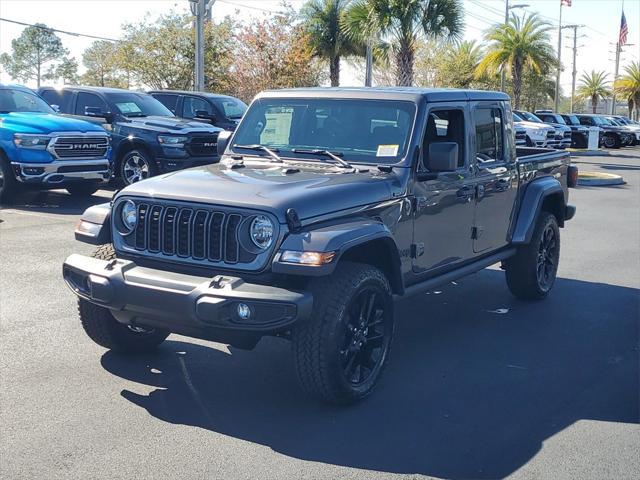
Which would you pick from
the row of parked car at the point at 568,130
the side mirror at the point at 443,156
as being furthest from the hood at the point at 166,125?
the row of parked car at the point at 568,130

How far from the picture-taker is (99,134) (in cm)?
1373

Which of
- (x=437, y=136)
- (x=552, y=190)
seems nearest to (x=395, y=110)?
(x=437, y=136)

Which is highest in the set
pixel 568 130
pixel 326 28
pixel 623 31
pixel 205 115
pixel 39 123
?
pixel 623 31

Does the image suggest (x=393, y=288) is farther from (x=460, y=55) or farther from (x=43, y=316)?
(x=460, y=55)

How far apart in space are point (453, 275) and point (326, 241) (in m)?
1.97

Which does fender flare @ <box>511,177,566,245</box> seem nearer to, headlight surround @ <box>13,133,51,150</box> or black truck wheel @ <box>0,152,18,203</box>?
headlight surround @ <box>13,133,51,150</box>

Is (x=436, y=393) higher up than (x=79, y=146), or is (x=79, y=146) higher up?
(x=79, y=146)

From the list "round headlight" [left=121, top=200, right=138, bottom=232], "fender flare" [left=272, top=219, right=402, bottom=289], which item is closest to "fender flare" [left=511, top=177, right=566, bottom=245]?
"fender flare" [left=272, top=219, right=402, bottom=289]

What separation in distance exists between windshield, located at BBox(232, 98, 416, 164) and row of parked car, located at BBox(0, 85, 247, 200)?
7.28 metres

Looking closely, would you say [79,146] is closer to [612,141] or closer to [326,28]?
[326,28]

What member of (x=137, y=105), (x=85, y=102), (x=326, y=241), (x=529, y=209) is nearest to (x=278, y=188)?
(x=326, y=241)

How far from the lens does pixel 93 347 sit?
6.29m

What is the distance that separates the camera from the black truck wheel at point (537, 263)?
7859mm

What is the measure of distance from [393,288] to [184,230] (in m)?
1.46
